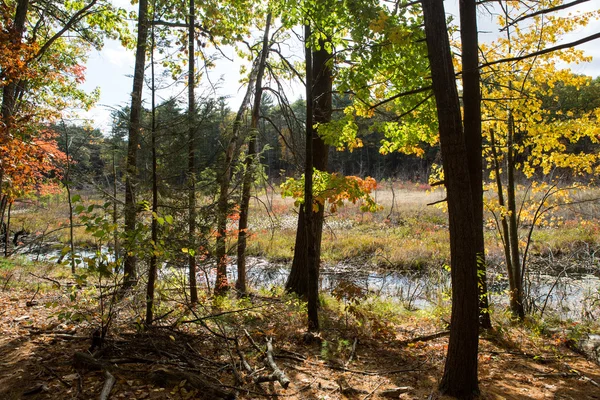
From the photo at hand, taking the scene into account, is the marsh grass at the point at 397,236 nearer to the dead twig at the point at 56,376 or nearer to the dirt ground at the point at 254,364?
the dirt ground at the point at 254,364

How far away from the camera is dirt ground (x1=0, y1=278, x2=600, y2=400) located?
3.34 metres

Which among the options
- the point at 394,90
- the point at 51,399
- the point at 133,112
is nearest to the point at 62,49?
the point at 133,112

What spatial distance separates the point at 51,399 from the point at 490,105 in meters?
7.67

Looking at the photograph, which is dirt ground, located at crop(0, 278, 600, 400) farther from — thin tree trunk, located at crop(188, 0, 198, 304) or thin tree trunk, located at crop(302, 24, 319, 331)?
thin tree trunk, located at crop(188, 0, 198, 304)

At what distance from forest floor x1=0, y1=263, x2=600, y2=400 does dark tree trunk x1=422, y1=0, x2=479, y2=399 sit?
1.61 feet

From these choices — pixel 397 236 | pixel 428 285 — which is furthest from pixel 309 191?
pixel 397 236

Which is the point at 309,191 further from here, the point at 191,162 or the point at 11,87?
the point at 11,87

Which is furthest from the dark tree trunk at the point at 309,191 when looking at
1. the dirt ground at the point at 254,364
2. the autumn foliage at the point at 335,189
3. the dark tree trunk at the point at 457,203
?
the dark tree trunk at the point at 457,203

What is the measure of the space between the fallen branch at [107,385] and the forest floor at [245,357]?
9cm

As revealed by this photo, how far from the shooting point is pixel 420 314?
731 cm

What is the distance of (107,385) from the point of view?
10.3ft

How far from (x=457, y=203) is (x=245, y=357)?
287 cm

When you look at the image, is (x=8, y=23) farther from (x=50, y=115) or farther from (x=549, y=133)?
(x=549, y=133)

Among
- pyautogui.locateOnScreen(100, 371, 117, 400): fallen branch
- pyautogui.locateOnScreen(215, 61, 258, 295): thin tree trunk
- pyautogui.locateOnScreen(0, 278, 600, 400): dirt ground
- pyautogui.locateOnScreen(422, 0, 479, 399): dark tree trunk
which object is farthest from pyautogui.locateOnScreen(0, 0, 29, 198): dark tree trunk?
pyautogui.locateOnScreen(422, 0, 479, 399): dark tree trunk
